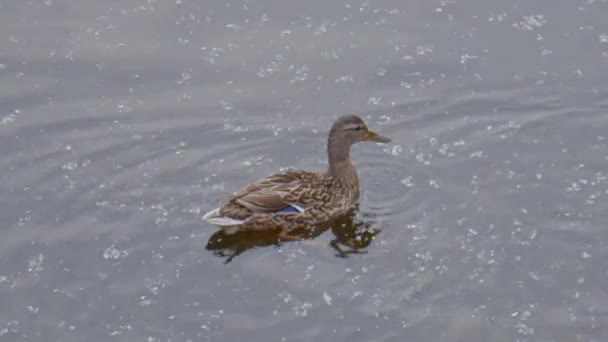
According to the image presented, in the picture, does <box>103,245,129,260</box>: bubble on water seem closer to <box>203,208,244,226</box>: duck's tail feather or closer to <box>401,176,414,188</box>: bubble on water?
<box>203,208,244,226</box>: duck's tail feather

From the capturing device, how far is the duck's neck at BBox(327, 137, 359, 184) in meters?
12.1

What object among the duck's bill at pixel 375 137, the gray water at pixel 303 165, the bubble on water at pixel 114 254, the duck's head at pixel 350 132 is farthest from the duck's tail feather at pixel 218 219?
the duck's bill at pixel 375 137

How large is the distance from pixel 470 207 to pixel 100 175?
3.85 meters

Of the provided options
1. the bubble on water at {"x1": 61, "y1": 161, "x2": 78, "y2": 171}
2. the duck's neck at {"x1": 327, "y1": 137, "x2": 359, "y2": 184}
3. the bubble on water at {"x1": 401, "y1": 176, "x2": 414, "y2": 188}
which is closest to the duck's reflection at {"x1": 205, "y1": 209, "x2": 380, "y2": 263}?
the duck's neck at {"x1": 327, "y1": 137, "x2": 359, "y2": 184}

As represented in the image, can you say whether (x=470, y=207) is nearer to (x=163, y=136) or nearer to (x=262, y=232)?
(x=262, y=232)

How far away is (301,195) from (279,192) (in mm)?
276

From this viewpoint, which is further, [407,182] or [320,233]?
[407,182]

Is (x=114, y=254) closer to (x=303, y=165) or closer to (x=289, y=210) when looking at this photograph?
(x=289, y=210)

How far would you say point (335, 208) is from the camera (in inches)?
469

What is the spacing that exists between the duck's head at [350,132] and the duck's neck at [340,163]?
0.11 feet

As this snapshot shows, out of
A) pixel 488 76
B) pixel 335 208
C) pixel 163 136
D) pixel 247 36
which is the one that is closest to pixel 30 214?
pixel 163 136

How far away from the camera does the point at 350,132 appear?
39.6 feet

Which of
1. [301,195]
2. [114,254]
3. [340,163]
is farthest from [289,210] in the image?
[114,254]

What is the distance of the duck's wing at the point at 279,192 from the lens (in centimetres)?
1138
